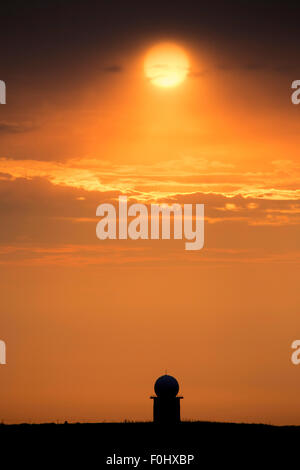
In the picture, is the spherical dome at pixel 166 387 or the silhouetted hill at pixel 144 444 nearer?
the silhouetted hill at pixel 144 444

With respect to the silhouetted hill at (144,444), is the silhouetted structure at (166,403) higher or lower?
higher

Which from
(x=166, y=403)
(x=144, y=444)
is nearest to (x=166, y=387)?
(x=166, y=403)

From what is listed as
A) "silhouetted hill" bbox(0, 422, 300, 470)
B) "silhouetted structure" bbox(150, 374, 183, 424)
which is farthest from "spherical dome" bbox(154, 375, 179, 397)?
"silhouetted hill" bbox(0, 422, 300, 470)

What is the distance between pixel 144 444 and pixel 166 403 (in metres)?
10.8

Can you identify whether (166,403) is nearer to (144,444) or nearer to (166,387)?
(166,387)

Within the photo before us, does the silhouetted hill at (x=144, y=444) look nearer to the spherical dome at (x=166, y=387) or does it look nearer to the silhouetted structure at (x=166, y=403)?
the silhouetted structure at (x=166, y=403)

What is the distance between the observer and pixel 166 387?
73.2 metres

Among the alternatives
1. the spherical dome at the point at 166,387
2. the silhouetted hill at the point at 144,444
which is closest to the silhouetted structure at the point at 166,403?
the spherical dome at the point at 166,387

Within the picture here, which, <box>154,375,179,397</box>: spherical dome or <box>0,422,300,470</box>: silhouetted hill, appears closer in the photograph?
<box>0,422,300,470</box>: silhouetted hill

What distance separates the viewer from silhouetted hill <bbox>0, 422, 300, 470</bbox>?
2302 inches

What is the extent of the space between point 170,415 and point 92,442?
1188 centimetres

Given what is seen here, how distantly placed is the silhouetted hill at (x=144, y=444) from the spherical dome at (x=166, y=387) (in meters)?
2.92

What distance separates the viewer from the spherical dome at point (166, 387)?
7312 centimetres

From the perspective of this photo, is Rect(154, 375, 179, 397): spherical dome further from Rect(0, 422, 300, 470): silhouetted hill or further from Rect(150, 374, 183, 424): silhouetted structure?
Rect(0, 422, 300, 470): silhouetted hill
